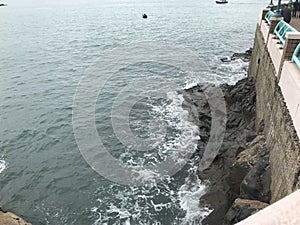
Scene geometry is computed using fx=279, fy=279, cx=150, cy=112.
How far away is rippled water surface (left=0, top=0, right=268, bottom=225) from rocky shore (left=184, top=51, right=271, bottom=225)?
2.27 feet

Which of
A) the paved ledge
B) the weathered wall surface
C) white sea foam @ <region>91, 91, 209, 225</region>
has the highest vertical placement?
the paved ledge

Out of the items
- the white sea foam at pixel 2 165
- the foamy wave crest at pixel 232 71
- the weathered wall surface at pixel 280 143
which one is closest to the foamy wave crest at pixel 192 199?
the weathered wall surface at pixel 280 143

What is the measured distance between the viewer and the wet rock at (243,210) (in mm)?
8219

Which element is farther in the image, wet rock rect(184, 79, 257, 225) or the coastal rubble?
wet rock rect(184, 79, 257, 225)

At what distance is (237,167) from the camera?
36.6 feet

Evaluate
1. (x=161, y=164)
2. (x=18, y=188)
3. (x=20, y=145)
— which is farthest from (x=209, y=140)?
(x=20, y=145)

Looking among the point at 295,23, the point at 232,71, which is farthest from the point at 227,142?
the point at 232,71

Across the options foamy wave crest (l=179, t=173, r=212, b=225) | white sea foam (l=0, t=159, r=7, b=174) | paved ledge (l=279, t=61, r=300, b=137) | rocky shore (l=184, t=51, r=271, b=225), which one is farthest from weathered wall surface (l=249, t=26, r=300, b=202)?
white sea foam (l=0, t=159, r=7, b=174)

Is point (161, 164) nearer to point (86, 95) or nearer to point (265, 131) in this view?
point (265, 131)

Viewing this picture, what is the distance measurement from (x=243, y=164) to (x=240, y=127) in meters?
4.13

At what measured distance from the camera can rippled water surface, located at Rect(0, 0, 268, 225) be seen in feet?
38.8

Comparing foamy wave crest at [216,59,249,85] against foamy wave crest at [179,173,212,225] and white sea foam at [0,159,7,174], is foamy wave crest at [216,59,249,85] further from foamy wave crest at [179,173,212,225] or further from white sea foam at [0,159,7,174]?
white sea foam at [0,159,7,174]

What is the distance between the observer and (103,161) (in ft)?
48.4

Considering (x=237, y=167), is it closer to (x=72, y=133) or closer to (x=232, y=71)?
(x=72, y=133)
